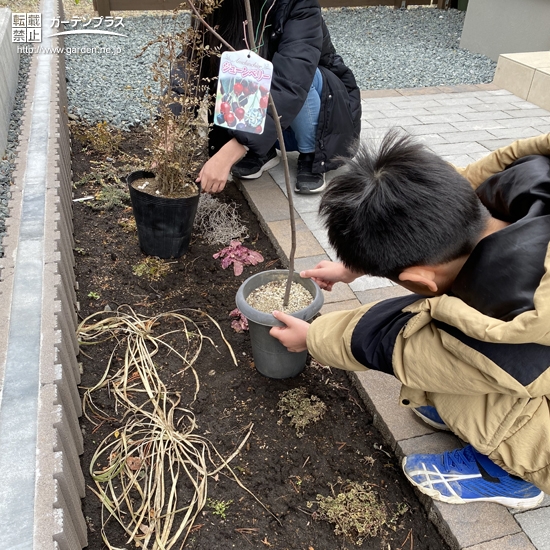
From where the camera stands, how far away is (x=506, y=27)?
6.14 meters

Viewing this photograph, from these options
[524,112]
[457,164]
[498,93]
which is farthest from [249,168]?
[498,93]

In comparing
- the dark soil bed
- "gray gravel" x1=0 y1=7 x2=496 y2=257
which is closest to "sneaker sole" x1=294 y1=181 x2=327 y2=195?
the dark soil bed

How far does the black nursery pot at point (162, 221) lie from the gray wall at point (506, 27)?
205 inches

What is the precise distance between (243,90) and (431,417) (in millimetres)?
1273

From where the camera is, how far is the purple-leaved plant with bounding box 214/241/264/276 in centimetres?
259

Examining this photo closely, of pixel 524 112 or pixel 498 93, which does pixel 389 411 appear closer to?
pixel 524 112

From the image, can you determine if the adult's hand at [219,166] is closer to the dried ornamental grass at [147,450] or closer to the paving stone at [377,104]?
the dried ornamental grass at [147,450]

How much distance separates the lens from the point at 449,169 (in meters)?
1.33

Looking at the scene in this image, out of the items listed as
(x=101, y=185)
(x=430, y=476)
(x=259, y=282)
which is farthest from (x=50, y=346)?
(x=101, y=185)

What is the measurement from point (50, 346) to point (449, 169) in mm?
1274

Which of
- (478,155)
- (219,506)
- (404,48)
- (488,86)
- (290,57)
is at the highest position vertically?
(290,57)

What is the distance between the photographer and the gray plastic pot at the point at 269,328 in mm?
1794

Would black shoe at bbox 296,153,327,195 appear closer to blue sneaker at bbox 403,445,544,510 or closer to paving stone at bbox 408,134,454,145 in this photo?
paving stone at bbox 408,134,454,145

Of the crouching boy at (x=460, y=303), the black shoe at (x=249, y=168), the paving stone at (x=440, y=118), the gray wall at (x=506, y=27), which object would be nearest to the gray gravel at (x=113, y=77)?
the black shoe at (x=249, y=168)
